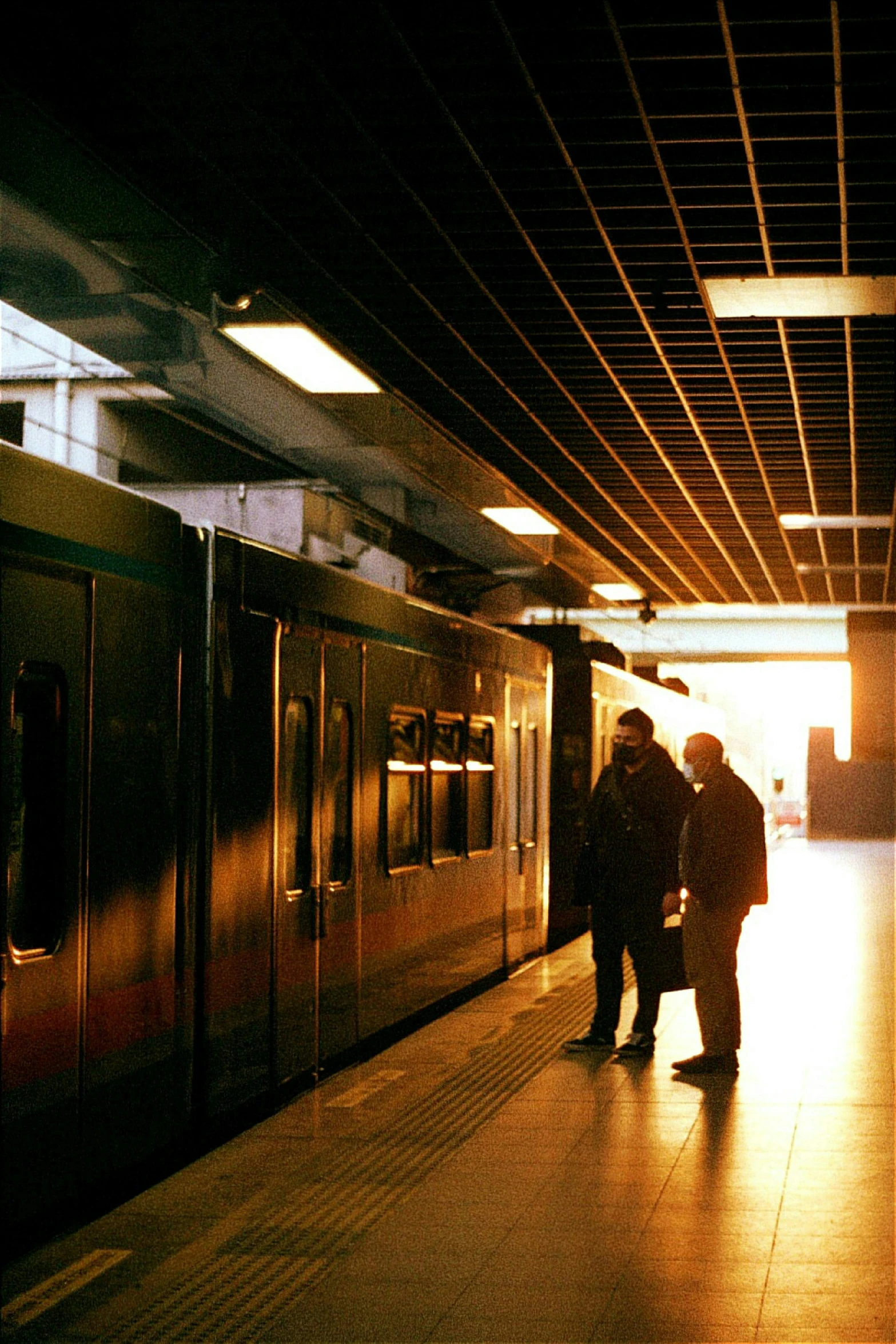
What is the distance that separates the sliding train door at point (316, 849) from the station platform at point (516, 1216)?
0.33 meters

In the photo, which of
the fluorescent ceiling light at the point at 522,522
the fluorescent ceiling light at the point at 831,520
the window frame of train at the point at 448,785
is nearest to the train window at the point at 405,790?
the window frame of train at the point at 448,785

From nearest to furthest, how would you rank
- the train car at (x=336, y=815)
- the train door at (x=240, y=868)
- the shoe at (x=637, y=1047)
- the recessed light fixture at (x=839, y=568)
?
the train door at (x=240, y=868) → the train car at (x=336, y=815) → the shoe at (x=637, y=1047) → the recessed light fixture at (x=839, y=568)

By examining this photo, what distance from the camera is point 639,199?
22.4ft

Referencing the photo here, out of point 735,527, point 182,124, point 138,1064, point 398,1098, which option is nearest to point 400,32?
point 182,124

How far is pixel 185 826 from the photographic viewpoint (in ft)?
21.8

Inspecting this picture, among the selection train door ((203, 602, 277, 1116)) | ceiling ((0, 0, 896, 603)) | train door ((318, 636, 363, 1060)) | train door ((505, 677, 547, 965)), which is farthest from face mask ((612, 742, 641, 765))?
train door ((505, 677, 547, 965))

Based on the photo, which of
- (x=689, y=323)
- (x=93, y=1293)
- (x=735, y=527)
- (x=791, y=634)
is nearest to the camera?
(x=93, y=1293)

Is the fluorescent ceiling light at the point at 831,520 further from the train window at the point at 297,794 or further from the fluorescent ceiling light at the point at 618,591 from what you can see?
the train window at the point at 297,794

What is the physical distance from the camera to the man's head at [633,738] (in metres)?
9.41

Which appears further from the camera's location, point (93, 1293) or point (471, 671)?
point (471, 671)

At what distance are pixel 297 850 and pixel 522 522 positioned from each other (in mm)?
8091

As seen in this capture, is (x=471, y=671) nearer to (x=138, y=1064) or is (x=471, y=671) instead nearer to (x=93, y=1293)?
(x=138, y=1064)

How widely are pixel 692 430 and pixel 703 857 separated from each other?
3.84m

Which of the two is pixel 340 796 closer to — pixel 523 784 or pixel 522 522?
pixel 523 784
